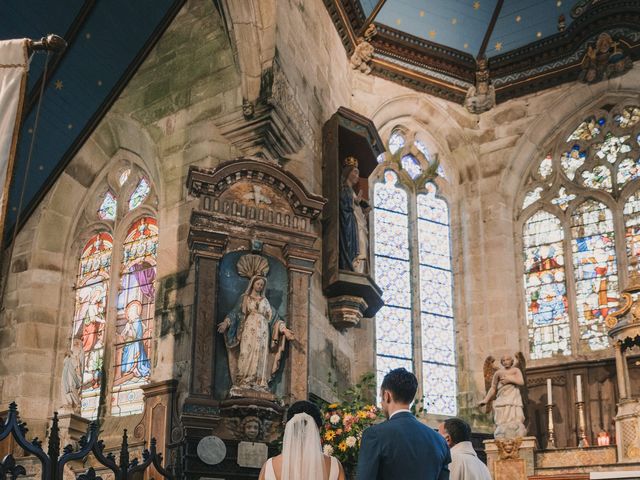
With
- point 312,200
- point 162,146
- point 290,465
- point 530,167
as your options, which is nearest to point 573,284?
point 530,167

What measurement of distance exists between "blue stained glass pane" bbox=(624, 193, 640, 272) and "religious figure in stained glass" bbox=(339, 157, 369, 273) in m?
4.24

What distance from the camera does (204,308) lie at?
31.0ft

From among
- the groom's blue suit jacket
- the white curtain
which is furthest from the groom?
the white curtain

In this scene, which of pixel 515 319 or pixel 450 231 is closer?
pixel 515 319

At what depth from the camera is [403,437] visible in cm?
387

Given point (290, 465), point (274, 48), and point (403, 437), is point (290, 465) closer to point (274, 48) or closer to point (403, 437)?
point (403, 437)

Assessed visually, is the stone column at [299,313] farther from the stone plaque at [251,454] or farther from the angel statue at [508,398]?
the angel statue at [508,398]

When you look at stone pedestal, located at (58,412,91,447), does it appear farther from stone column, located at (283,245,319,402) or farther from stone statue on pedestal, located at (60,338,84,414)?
stone column, located at (283,245,319,402)

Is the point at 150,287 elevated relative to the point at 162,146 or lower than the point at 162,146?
lower

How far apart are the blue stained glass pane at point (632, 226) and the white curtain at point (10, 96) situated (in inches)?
421

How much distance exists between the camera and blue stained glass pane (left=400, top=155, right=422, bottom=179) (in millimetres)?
15484

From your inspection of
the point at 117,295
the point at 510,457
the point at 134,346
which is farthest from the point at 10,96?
the point at 510,457

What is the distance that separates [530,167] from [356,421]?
7.90 m

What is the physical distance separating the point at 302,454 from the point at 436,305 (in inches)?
396
